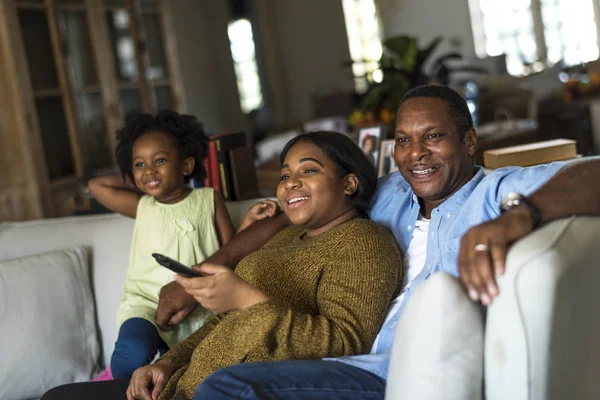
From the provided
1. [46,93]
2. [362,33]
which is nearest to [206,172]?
Result: [46,93]

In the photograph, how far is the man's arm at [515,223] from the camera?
108cm

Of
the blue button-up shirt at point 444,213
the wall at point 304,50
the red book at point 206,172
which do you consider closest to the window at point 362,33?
the wall at point 304,50

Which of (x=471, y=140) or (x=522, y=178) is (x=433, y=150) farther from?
(x=522, y=178)

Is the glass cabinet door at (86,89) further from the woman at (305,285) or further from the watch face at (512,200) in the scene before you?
the watch face at (512,200)

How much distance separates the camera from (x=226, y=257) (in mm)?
1898

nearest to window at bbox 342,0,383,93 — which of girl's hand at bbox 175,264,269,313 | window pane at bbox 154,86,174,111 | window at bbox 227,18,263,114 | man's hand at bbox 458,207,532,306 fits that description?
window at bbox 227,18,263,114

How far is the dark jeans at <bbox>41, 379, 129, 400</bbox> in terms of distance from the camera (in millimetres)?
1695

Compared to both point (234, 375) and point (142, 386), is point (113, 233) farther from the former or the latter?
point (234, 375)

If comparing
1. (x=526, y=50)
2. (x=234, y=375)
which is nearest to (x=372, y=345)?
(x=234, y=375)

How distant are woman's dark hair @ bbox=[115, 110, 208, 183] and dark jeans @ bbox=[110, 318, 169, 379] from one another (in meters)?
0.52

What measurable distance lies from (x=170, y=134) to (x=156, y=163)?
0.11 meters

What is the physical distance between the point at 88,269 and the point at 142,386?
821 millimetres

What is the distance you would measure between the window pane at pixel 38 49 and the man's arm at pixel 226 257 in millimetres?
2934

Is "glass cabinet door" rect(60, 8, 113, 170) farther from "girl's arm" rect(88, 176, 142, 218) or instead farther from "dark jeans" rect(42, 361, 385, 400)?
"dark jeans" rect(42, 361, 385, 400)
